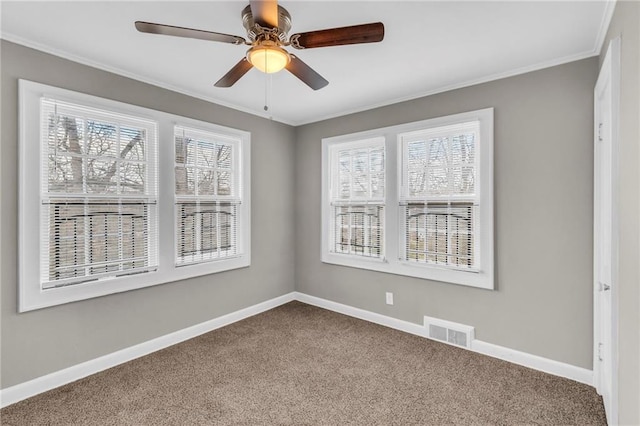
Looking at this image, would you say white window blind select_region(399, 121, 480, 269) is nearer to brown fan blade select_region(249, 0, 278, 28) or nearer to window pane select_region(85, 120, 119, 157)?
brown fan blade select_region(249, 0, 278, 28)

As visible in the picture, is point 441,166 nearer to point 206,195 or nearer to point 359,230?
point 359,230

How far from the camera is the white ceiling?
188cm

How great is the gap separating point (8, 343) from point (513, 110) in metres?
4.34

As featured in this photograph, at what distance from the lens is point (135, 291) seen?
2.87 meters

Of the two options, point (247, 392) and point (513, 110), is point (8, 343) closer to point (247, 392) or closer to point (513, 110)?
point (247, 392)

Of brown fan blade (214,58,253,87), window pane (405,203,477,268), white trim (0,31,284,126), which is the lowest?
window pane (405,203,477,268)

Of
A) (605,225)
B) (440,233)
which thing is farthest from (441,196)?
(605,225)

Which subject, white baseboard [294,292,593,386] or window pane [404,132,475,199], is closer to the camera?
white baseboard [294,292,593,386]

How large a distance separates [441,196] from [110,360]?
339 centimetres

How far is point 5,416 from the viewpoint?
81.1 inches

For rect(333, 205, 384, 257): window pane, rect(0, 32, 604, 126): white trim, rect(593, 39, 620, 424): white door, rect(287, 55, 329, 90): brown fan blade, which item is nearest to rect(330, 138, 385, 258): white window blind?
rect(333, 205, 384, 257): window pane

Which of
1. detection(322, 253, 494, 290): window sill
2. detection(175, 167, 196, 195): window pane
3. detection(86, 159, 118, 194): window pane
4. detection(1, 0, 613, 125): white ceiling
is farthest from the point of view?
detection(175, 167, 196, 195): window pane

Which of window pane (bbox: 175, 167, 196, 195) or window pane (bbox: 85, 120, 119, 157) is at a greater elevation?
window pane (bbox: 85, 120, 119, 157)

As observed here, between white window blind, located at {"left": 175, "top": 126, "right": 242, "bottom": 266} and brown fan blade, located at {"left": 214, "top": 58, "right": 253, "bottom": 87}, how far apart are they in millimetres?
1222
